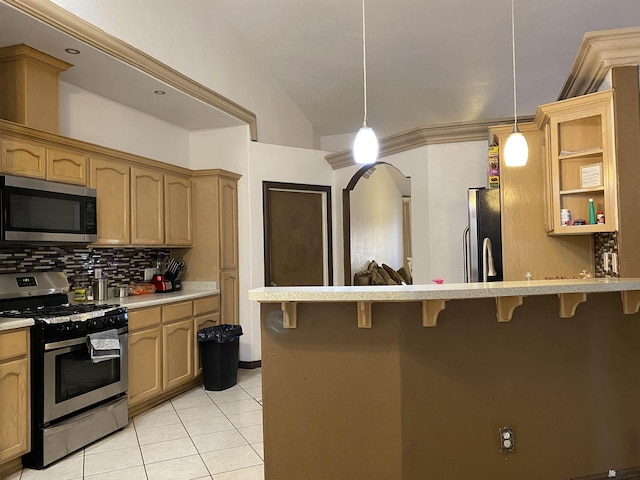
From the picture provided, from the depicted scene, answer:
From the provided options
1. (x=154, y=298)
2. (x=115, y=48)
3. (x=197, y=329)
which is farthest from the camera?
(x=197, y=329)

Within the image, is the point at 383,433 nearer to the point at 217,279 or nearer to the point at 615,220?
the point at 615,220

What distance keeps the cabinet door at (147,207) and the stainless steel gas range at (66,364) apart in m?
0.76

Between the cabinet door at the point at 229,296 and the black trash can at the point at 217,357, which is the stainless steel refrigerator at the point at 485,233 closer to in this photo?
the black trash can at the point at 217,357

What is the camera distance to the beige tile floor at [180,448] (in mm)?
2881

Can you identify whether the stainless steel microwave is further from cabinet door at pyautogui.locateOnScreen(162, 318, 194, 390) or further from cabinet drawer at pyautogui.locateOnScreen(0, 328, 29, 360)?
cabinet door at pyautogui.locateOnScreen(162, 318, 194, 390)

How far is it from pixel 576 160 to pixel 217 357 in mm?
3331

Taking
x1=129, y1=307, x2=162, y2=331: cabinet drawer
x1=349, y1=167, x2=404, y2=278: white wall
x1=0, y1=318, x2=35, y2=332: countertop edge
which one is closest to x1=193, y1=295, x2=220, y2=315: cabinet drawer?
x1=129, y1=307, x2=162, y2=331: cabinet drawer

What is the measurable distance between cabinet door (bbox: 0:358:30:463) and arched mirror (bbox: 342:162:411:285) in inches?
157

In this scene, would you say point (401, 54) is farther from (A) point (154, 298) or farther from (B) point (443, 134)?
(A) point (154, 298)

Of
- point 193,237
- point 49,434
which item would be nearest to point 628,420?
point 49,434

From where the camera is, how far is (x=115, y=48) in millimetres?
3512

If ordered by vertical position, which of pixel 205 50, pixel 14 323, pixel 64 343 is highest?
pixel 205 50

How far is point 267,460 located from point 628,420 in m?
1.94


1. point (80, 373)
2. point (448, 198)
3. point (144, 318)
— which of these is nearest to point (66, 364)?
point (80, 373)
